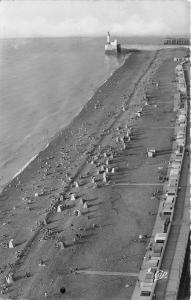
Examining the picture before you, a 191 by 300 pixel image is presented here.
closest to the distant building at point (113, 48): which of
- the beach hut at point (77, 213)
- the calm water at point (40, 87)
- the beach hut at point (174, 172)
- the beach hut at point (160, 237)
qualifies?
the calm water at point (40, 87)

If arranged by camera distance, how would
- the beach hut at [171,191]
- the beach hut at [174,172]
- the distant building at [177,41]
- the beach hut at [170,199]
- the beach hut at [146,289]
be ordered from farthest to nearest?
1. the distant building at [177,41]
2. the beach hut at [174,172]
3. the beach hut at [171,191]
4. the beach hut at [170,199]
5. the beach hut at [146,289]

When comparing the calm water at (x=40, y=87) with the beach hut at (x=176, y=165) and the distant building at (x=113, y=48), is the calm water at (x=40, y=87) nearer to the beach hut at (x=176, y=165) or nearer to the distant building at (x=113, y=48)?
the distant building at (x=113, y=48)

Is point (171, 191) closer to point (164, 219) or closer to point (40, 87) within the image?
point (164, 219)

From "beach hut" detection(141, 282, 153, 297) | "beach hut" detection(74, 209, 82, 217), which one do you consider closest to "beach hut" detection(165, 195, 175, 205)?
"beach hut" detection(74, 209, 82, 217)

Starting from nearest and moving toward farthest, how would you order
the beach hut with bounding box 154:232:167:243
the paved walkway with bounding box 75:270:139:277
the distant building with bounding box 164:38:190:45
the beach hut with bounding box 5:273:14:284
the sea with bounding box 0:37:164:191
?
the paved walkway with bounding box 75:270:139:277
the beach hut with bounding box 5:273:14:284
the beach hut with bounding box 154:232:167:243
the sea with bounding box 0:37:164:191
the distant building with bounding box 164:38:190:45

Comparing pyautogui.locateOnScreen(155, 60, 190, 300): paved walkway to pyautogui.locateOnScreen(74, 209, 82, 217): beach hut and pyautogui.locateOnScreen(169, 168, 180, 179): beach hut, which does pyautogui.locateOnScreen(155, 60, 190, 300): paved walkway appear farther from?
pyautogui.locateOnScreen(74, 209, 82, 217): beach hut

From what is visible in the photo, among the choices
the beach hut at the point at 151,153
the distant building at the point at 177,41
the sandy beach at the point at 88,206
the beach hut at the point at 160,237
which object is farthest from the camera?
the distant building at the point at 177,41

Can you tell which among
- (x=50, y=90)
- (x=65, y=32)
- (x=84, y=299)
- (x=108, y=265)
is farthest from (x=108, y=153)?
(x=65, y=32)
